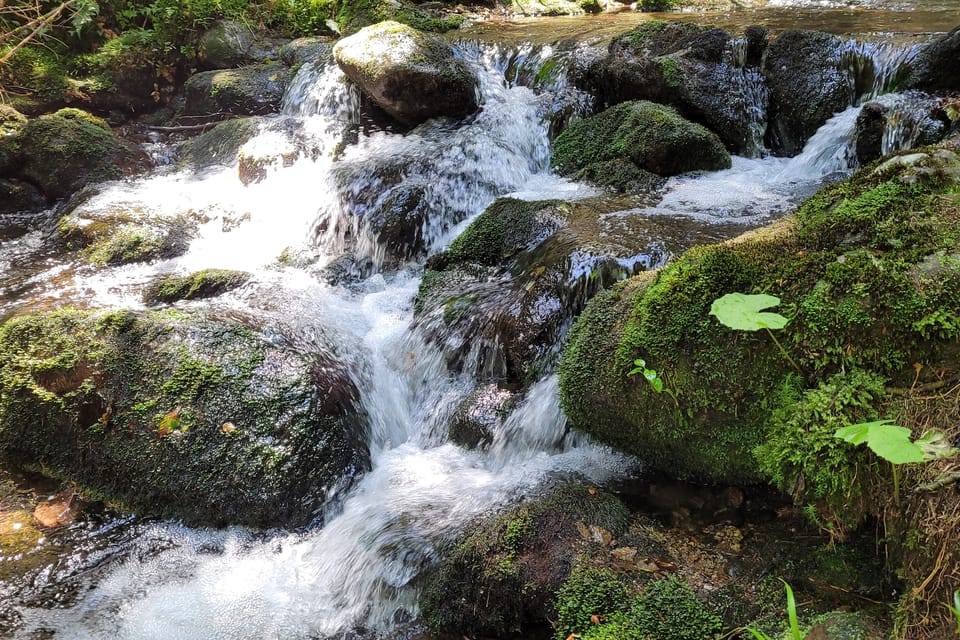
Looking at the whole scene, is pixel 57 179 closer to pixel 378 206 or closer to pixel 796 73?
pixel 378 206

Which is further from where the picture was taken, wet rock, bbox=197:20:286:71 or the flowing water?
wet rock, bbox=197:20:286:71

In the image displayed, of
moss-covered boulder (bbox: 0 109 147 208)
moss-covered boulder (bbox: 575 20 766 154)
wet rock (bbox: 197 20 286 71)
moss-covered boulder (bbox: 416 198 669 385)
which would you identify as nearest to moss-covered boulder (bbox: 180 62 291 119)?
wet rock (bbox: 197 20 286 71)

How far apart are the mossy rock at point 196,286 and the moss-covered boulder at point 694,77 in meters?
5.40

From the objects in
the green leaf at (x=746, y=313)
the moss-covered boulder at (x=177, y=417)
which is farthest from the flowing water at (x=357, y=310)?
the green leaf at (x=746, y=313)

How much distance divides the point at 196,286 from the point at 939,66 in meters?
7.90

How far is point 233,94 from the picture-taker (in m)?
9.93

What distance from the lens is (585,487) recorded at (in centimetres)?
299

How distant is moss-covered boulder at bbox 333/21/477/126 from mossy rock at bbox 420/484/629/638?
21.4 ft

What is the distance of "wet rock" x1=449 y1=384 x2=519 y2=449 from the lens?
399cm

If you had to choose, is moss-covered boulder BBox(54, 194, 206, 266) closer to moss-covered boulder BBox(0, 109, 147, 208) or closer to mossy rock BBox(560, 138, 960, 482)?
moss-covered boulder BBox(0, 109, 147, 208)

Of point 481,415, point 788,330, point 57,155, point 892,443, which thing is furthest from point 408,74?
point 892,443

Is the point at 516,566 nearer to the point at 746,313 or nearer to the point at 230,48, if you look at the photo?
the point at 746,313

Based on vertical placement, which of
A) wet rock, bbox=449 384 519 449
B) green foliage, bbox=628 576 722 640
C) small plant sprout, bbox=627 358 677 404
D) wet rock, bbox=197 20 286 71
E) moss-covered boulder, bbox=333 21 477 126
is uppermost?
wet rock, bbox=197 20 286 71

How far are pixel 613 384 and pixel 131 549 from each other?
3022 millimetres
